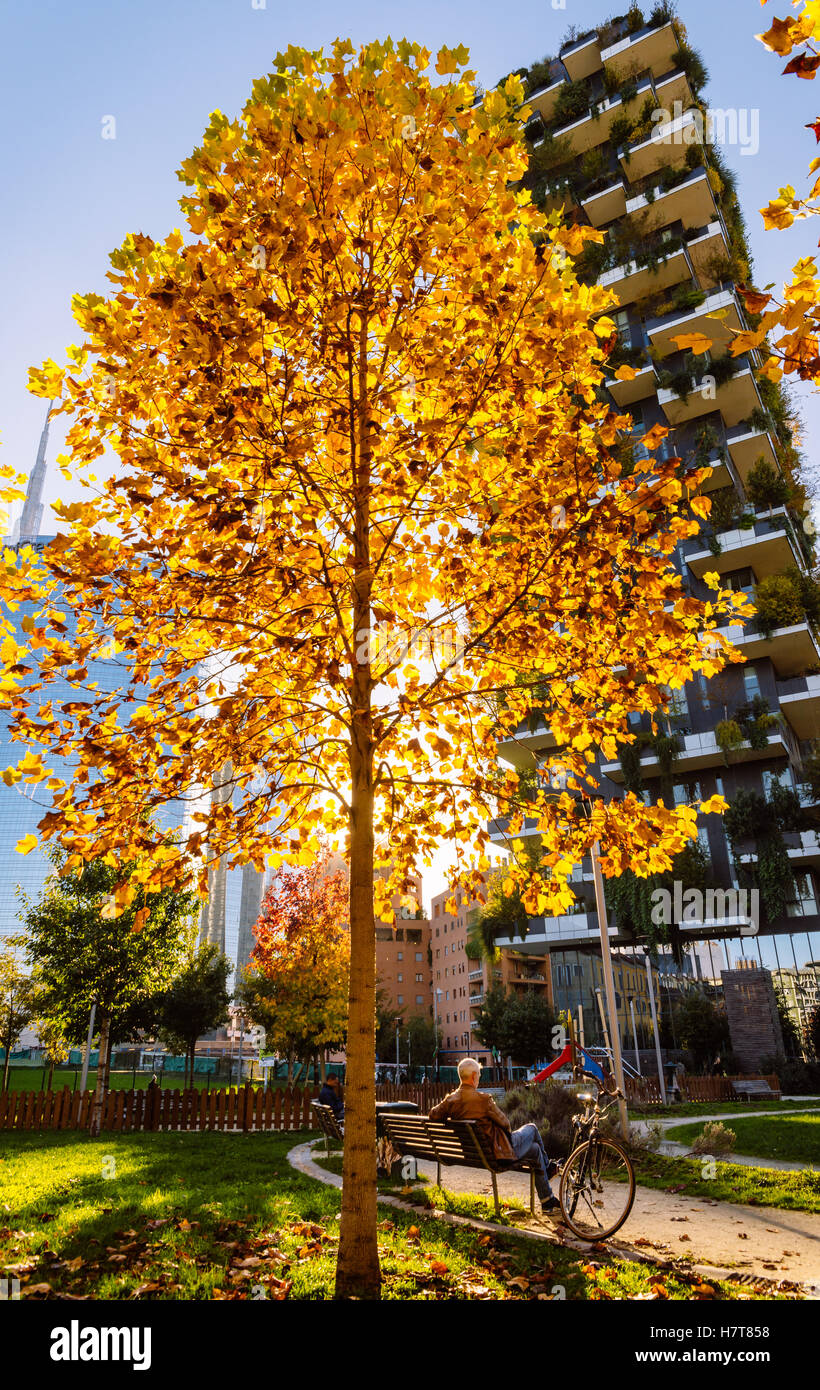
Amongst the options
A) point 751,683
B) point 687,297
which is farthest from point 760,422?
point 751,683

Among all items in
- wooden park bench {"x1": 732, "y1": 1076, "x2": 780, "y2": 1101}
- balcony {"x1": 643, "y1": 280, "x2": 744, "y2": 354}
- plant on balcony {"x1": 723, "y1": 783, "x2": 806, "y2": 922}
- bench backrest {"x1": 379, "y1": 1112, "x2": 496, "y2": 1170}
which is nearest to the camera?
bench backrest {"x1": 379, "y1": 1112, "x2": 496, "y2": 1170}

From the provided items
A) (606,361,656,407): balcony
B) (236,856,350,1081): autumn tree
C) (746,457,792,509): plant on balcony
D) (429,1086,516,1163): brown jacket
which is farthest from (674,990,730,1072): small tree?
(429,1086,516,1163): brown jacket

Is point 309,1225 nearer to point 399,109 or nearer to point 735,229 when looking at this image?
point 399,109

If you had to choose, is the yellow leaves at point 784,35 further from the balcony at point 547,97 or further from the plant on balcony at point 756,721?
the balcony at point 547,97

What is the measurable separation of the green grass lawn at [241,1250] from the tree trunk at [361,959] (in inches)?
11.0

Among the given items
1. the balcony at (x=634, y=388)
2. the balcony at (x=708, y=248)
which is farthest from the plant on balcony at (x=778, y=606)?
the balcony at (x=708, y=248)

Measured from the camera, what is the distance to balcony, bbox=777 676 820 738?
33.4 m

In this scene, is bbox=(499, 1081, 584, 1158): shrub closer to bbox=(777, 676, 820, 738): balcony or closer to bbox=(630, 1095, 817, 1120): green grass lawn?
bbox=(630, 1095, 817, 1120): green grass lawn

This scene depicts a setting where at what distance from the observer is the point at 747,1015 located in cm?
3034

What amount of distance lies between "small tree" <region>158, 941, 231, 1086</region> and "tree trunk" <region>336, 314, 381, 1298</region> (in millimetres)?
34394

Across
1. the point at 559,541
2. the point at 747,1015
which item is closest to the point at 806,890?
the point at 747,1015

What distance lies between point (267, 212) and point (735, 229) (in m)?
45.7

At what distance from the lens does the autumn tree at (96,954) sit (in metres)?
16.9

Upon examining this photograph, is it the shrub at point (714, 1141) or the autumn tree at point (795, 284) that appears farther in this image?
the shrub at point (714, 1141)
